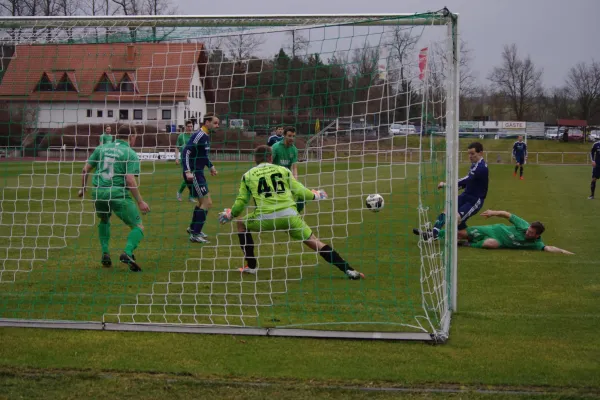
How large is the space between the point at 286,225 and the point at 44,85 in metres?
3.28

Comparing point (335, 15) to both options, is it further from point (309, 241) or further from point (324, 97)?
point (309, 241)

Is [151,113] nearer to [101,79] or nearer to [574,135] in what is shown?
[101,79]

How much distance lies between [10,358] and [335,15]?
14.7ft

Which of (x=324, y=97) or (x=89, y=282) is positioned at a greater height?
(x=324, y=97)

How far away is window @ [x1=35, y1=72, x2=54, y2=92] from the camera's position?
336 inches

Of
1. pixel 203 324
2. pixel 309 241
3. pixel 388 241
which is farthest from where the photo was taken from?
pixel 388 241

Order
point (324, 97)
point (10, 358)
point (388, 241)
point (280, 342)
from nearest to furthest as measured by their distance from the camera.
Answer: point (10, 358), point (280, 342), point (324, 97), point (388, 241)

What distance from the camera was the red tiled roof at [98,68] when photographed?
332 inches

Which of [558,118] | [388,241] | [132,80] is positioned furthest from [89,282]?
[558,118]

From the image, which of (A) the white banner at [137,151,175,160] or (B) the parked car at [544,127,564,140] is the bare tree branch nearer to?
(A) the white banner at [137,151,175,160]

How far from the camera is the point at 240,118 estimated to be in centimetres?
906

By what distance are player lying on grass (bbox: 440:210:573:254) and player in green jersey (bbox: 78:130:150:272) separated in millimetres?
4824

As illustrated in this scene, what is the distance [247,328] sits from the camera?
22.6ft

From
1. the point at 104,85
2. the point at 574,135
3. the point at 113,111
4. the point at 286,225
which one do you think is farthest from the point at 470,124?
the point at 104,85
